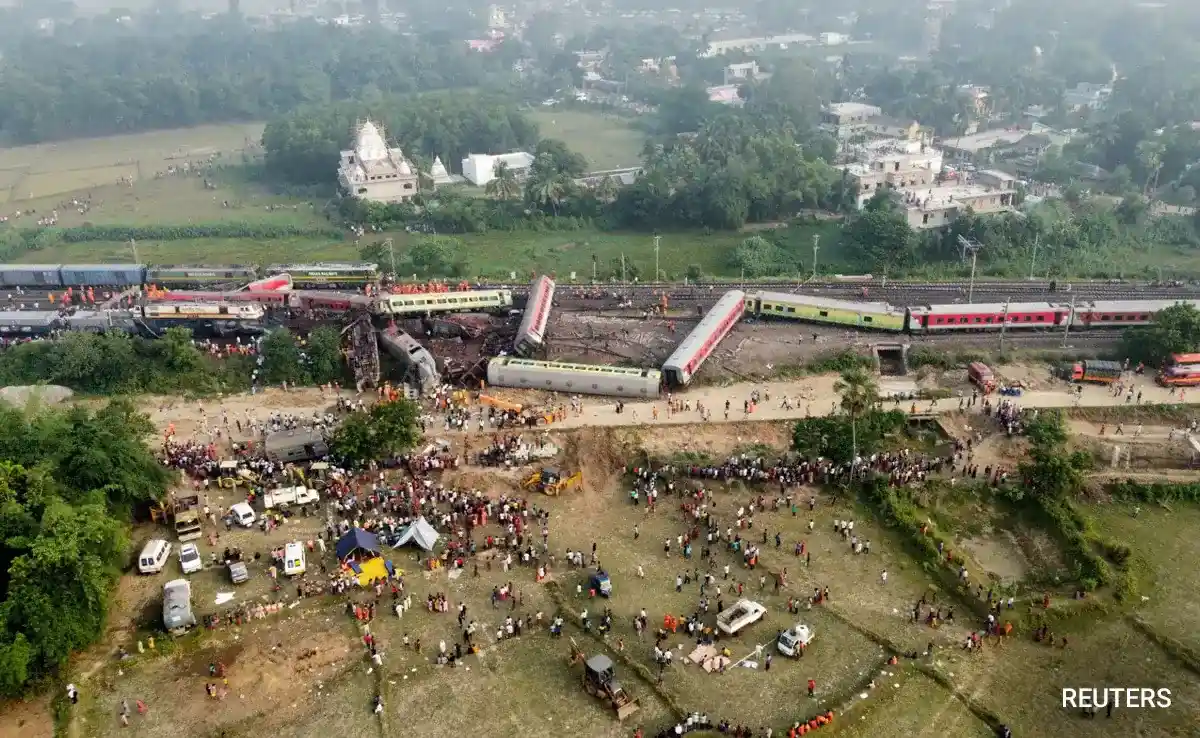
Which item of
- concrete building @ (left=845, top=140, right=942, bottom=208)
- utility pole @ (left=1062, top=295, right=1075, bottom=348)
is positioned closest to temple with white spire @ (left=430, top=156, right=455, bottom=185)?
concrete building @ (left=845, top=140, right=942, bottom=208)

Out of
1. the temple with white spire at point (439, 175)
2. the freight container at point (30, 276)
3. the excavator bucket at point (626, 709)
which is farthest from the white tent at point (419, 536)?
the temple with white spire at point (439, 175)

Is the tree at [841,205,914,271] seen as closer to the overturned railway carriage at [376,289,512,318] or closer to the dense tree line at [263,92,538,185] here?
the overturned railway carriage at [376,289,512,318]

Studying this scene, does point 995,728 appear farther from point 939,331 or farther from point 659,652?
point 939,331

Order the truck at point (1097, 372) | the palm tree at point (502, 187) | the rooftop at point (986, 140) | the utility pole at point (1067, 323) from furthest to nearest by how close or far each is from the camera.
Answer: the rooftop at point (986, 140) → the palm tree at point (502, 187) → the utility pole at point (1067, 323) → the truck at point (1097, 372)

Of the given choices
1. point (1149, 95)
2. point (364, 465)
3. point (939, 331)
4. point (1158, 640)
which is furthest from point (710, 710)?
point (1149, 95)

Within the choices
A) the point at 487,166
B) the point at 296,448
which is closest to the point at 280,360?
the point at 296,448

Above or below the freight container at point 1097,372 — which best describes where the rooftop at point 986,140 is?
below

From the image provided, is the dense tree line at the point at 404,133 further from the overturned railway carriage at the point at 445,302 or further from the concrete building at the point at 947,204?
the concrete building at the point at 947,204
